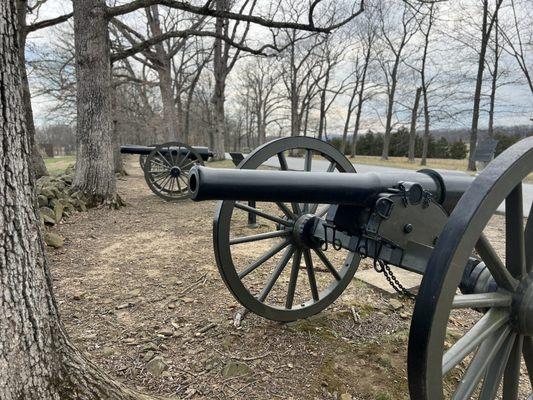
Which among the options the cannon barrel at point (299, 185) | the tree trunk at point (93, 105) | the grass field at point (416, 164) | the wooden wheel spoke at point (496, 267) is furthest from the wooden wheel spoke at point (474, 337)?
the grass field at point (416, 164)

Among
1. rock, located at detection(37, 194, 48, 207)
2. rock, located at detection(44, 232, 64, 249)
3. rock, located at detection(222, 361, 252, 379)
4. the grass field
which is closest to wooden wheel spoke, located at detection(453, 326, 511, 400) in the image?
rock, located at detection(222, 361, 252, 379)

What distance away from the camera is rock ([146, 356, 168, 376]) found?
8.00ft

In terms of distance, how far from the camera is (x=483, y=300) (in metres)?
1.59

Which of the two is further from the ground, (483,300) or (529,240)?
(529,240)

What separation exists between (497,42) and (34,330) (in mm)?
22344

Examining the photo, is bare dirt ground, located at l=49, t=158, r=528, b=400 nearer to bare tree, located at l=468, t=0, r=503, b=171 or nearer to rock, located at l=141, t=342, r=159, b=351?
rock, located at l=141, t=342, r=159, b=351

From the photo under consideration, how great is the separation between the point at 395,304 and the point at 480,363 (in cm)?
202

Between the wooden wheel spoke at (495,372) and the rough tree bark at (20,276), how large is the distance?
5.96 feet

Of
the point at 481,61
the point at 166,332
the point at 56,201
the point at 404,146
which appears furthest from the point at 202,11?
the point at 404,146

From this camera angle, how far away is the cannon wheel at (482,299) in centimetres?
135

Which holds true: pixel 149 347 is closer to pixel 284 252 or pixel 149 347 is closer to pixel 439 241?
pixel 284 252

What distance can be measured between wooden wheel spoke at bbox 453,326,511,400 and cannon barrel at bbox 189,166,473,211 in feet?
2.68

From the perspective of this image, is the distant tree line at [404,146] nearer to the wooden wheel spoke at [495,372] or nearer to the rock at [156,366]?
the rock at [156,366]

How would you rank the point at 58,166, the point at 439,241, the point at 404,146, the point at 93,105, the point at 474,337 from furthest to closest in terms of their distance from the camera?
the point at 404,146, the point at 58,166, the point at 93,105, the point at 474,337, the point at 439,241
